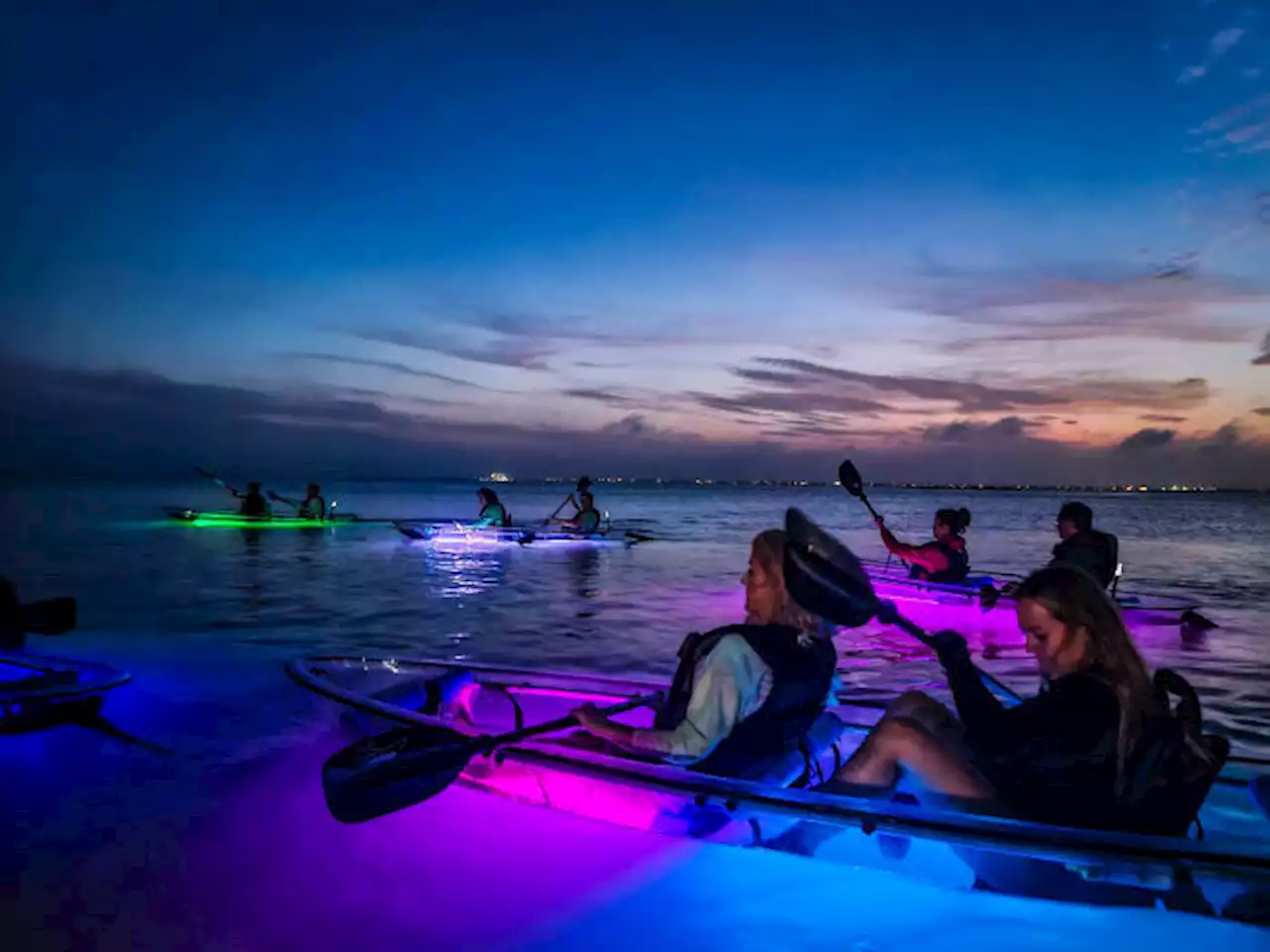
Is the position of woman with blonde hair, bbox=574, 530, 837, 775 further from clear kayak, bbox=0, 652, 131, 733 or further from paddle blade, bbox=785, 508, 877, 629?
clear kayak, bbox=0, 652, 131, 733

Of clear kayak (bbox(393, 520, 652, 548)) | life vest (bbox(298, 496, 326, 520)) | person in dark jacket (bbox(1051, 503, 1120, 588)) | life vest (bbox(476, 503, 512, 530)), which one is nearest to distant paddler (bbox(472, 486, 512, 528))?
life vest (bbox(476, 503, 512, 530))

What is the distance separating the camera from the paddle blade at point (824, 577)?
163 inches

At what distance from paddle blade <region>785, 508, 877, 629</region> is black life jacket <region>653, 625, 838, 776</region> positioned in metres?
0.16

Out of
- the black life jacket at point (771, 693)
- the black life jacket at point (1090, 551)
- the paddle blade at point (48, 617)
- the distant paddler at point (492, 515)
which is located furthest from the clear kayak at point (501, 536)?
the black life jacket at point (771, 693)

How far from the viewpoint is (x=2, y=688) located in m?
6.77

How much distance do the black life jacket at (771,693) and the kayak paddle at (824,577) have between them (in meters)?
0.15

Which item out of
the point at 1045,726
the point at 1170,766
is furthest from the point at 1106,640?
the point at 1170,766

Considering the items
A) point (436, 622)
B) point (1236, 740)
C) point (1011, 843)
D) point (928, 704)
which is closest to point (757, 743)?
point (928, 704)

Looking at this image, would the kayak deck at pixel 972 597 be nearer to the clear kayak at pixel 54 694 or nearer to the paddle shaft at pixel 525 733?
the paddle shaft at pixel 525 733

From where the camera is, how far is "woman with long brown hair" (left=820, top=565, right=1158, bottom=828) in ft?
11.8

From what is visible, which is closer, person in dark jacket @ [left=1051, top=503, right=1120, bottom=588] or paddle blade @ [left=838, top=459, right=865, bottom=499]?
person in dark jacket @ [left=1051, top=503, right=1120, bottom=588]

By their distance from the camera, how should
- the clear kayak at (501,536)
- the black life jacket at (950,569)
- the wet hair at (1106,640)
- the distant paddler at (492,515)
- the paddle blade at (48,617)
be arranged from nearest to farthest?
the wet hair at (1106,640) < the paddle blade at (48,617) < the black life jacket at (950,569) < the clear kayak at (501,536) < the distant paddler at (492,515)

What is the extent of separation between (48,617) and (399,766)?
16.2 ft

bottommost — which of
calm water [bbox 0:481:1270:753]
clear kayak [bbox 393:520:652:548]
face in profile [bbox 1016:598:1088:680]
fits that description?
calm water [bbox 0:481:1270:753]
